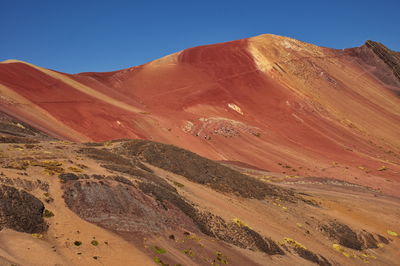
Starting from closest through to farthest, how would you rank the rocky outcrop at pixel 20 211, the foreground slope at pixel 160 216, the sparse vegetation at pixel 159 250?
the rocky outcrop at pixel 20 211 → the foreground slope at pixel 160 216 → the sparse vegetation at pixel 159 250

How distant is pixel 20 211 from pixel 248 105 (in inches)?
1776

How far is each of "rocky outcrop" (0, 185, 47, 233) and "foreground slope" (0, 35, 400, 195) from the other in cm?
2240

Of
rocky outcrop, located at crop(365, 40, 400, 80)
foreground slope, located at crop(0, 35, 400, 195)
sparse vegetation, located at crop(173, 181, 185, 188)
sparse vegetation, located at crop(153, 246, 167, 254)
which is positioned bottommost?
sparse vegetation, located at crop(153, 246, 167, 254)

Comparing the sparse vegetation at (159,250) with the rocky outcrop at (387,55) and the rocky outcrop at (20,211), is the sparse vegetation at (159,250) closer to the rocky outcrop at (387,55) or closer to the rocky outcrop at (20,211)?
the rocky outcrop at (20,211)

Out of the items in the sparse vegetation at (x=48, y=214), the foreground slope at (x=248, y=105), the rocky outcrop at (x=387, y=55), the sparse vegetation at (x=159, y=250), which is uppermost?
the rocky outcrop at (x=387, y=55)

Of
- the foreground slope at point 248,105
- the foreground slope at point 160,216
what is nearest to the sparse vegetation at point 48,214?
the foreground slope at point 160,216

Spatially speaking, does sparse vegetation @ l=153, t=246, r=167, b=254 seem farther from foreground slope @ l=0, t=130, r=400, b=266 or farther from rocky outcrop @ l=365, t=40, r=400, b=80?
rocky outcrop @ l=365, t=40, r=400, b=80

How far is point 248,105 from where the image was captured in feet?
178

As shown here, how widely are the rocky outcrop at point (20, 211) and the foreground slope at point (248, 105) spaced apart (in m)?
22.4

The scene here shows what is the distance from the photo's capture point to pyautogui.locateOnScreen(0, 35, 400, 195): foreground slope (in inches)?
1585

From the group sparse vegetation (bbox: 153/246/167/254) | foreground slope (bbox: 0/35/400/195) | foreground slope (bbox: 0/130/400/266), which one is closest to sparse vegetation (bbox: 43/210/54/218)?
foreground slope (bbox: 0/130/400/266)

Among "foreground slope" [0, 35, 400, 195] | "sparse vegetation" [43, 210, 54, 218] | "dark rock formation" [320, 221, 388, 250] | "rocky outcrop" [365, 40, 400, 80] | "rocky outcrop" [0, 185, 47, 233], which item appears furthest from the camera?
→ "rocky outcrop" [365, 40, 400, 80]

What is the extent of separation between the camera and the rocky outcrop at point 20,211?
35.8 ft

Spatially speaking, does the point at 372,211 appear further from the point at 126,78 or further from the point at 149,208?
the point at 126,78
